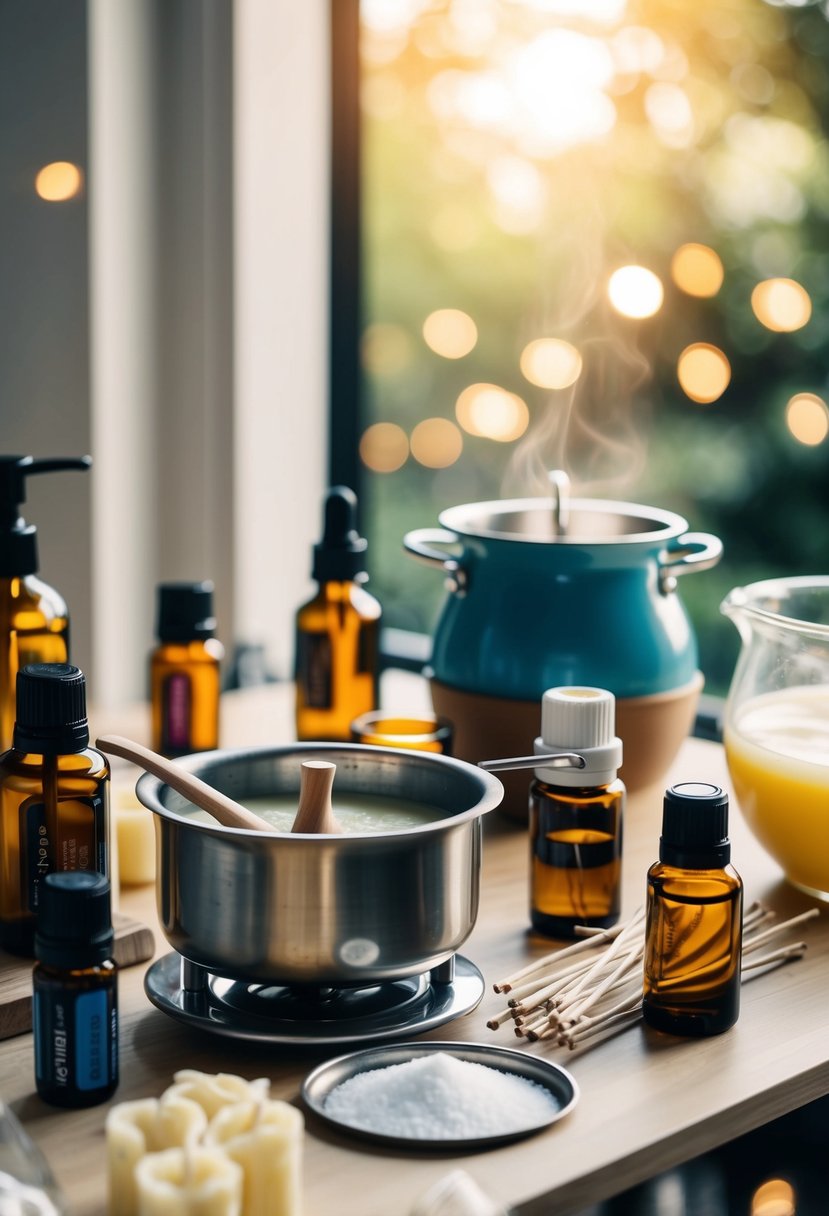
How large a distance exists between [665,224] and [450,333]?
67 centimetres

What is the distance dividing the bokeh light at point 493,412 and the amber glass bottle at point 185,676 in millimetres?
1075

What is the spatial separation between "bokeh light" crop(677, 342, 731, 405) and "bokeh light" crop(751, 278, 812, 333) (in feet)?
0.46

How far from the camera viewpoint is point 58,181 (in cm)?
155

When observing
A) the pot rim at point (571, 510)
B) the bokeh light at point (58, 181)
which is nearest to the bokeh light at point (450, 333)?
the bokeh light at point (58, 181)

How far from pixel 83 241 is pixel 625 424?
27.2 inches

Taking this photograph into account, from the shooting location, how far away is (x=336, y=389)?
5.96 ft

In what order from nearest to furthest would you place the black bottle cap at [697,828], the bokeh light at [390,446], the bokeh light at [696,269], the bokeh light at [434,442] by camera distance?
the black bottle cap at [697,828] → the bokeh light at [696,269] → the bokeh light at [390,446] → the bokeh light at [434,442]

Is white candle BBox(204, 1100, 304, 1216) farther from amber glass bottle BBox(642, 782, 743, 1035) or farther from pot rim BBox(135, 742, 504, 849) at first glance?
amber glass bottle BBox(642, 782, 743, 1035)

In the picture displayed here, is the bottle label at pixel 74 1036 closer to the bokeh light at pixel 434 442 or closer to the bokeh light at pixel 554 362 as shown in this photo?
the bokeh light at pixel 554 362

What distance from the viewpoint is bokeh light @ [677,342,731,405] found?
188 centimetres

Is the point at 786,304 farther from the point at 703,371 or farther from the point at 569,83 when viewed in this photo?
the point at 569,83

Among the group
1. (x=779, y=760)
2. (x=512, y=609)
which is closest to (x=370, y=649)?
(x=512, y=609)

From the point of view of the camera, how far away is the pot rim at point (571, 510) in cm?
114

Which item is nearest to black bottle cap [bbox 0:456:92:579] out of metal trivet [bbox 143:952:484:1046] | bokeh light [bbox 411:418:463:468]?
metal trivet [bbox 143:952:484:1046]
